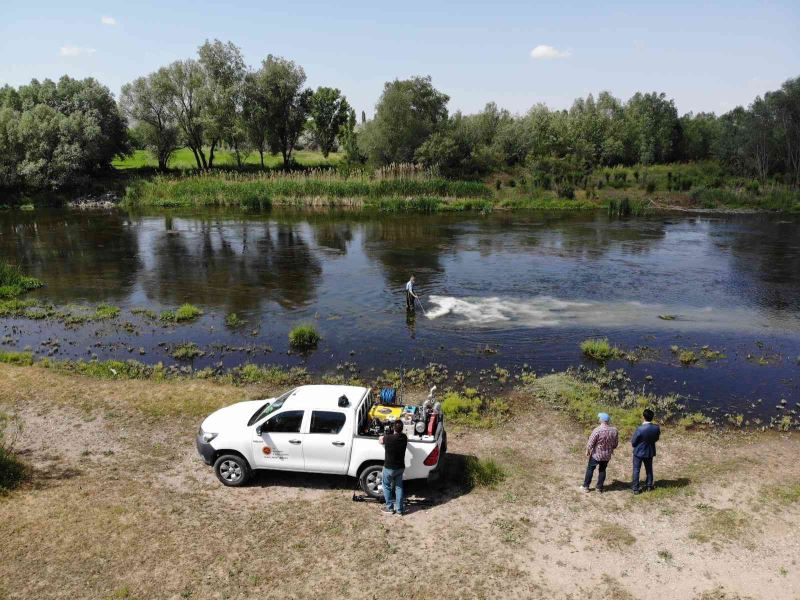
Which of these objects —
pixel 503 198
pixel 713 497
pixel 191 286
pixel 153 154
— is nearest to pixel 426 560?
pixel 713 497

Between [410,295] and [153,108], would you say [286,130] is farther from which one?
[410,295]

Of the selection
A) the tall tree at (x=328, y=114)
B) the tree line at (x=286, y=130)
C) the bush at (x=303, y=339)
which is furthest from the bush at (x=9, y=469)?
the tall tree at (x=328, y=114)

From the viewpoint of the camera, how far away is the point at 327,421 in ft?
39.1

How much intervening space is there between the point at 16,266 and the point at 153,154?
5158cm

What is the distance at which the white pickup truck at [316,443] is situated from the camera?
11648 millimetres

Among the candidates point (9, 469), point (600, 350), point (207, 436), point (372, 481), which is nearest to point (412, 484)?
point (372, 481)

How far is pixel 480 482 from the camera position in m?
12.3

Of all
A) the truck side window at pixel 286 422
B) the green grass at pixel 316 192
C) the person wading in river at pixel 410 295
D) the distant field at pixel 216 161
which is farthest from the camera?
the distant field at pixel 216 161

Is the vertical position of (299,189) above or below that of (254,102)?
below

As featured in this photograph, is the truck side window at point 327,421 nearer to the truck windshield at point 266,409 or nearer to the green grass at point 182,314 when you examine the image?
the truck windshield at point 266,409

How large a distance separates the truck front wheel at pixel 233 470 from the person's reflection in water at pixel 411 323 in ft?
37.0

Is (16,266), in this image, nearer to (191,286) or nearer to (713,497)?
(191,286)

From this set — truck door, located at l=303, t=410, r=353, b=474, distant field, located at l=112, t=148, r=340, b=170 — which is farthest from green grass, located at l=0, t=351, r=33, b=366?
distant field, located at l=112, t=148, r=340, b=170

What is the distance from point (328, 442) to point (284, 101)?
254 ft
